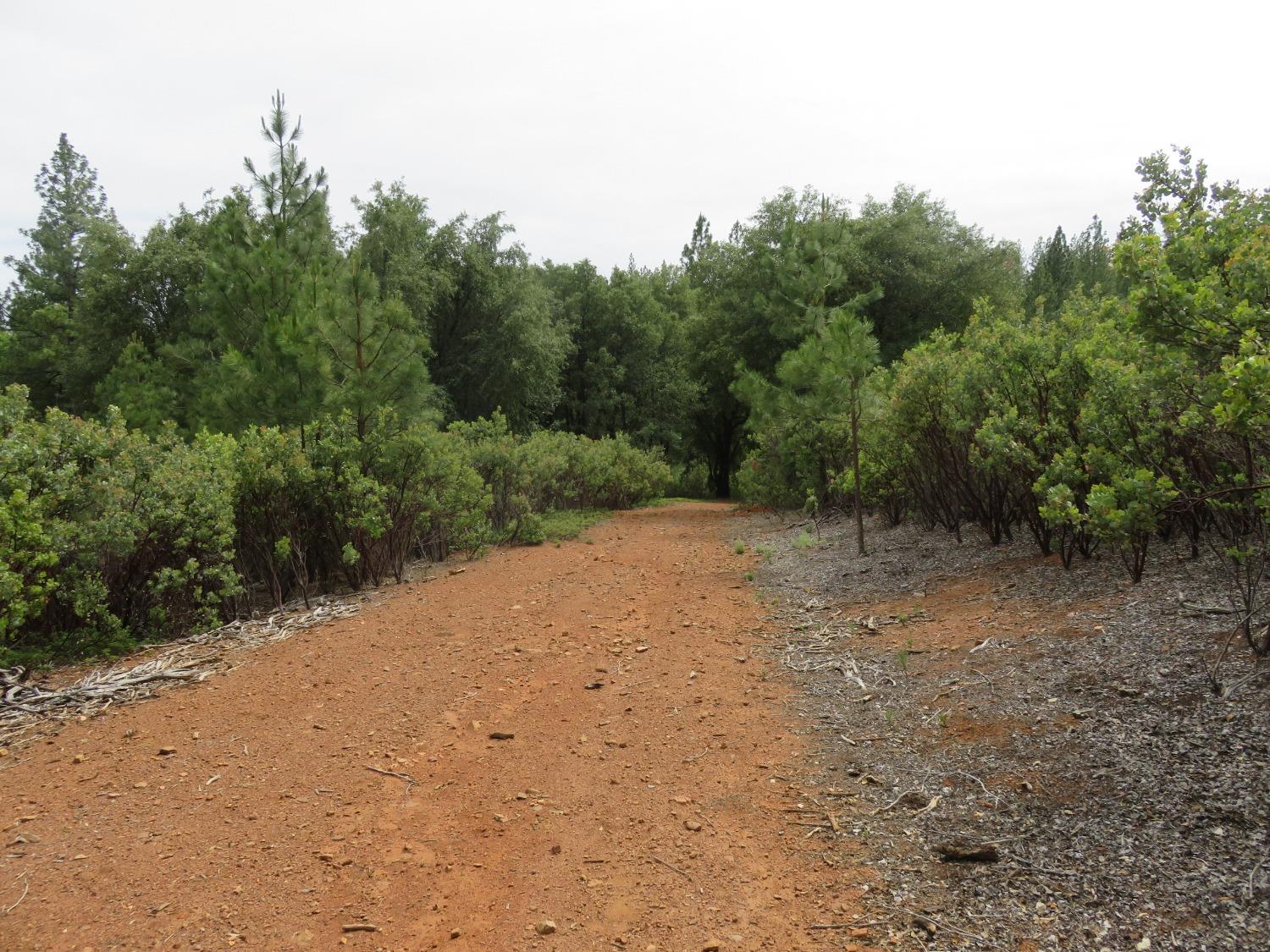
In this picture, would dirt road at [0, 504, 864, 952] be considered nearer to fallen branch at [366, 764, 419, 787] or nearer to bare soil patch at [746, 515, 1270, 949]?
fallen branch at [366, 764, 419, 787]

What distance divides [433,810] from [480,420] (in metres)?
11.2

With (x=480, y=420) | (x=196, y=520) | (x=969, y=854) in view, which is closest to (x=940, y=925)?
(x=969, y=854)

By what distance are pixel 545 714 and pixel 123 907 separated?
239 centimetres

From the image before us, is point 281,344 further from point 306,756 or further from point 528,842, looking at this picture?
point 528,842

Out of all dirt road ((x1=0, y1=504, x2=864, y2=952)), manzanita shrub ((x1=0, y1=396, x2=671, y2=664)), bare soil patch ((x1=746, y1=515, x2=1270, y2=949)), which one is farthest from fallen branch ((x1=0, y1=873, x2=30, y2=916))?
bare soil patch ((x1=746, y1=515, x2=1270, y2=949))

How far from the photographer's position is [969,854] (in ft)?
9.43

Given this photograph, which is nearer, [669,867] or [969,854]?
[969,854]

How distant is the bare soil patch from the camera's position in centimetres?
248

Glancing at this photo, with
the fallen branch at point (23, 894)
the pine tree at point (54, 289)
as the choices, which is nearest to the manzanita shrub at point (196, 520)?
the fallen branch at point (23, 894)

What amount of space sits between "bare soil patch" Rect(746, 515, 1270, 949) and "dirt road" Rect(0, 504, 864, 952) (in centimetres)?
34

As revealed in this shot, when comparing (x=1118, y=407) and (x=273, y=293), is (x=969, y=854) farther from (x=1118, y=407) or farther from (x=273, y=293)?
(x=273, y=293)

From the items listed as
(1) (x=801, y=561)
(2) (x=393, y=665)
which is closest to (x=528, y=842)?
(2) (x=393, y=665)

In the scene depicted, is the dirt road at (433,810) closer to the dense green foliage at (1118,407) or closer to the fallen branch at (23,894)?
the fallen branch at (23,894)

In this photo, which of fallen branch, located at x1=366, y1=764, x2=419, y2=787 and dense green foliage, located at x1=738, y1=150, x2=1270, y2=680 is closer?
dense green foliage, located at x1=738, y1=150, x2=1270, y2=680
